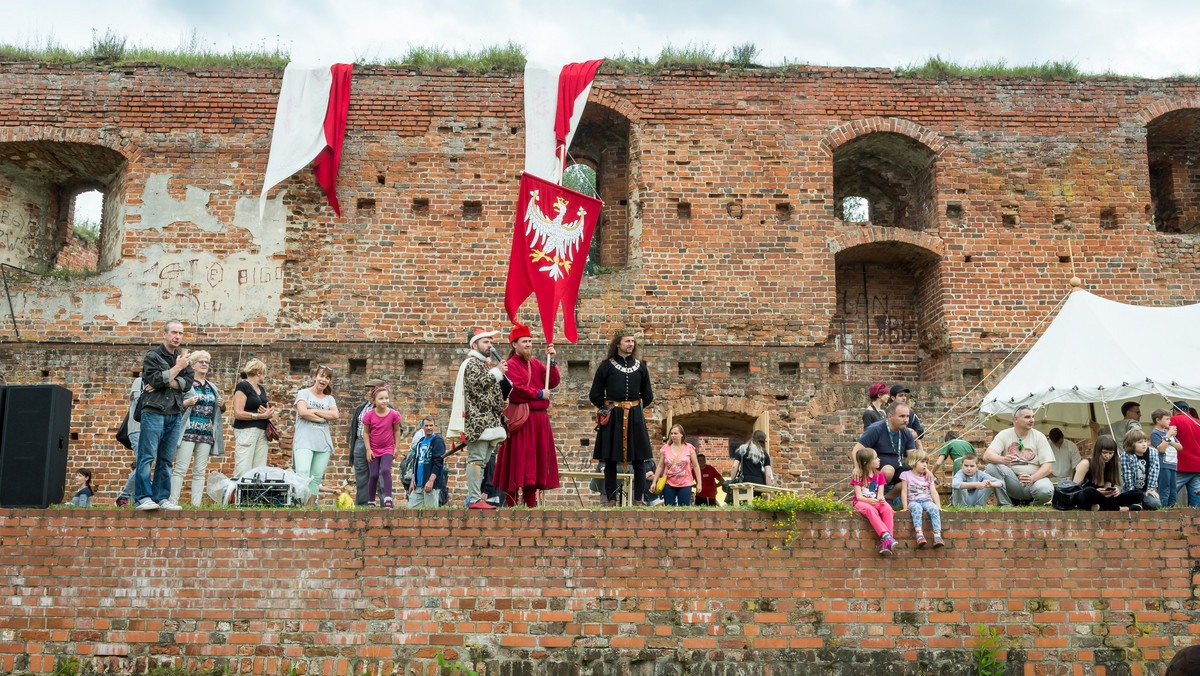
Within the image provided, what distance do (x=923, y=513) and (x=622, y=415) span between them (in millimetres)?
2635

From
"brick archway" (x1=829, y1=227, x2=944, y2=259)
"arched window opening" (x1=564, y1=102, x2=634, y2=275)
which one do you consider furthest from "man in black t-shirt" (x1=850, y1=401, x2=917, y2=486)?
"arched window opening" (x1=564, y1=102, x2=634, y2=275)

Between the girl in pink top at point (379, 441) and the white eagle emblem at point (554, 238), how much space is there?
1.95m

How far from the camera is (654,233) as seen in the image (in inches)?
554

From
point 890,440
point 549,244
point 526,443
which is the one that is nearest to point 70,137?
point 549,244

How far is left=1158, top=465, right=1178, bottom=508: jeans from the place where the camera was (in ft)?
29.0

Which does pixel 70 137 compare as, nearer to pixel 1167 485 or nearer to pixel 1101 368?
pixel 1101 368

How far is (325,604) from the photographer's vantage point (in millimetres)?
7609

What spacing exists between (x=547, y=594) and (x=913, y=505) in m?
2.86

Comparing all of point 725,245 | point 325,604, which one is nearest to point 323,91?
point 725,245

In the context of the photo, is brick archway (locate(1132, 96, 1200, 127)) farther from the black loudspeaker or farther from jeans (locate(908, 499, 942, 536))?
the black loudspeaker

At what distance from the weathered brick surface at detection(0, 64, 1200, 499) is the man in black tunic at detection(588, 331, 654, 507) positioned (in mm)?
4122

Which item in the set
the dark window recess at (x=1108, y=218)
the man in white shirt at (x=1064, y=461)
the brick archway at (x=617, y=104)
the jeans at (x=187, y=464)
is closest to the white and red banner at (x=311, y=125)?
the brick archway at (x=617, y=104)

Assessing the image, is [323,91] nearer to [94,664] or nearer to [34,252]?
[34,252]

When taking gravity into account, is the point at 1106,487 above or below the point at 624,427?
below
